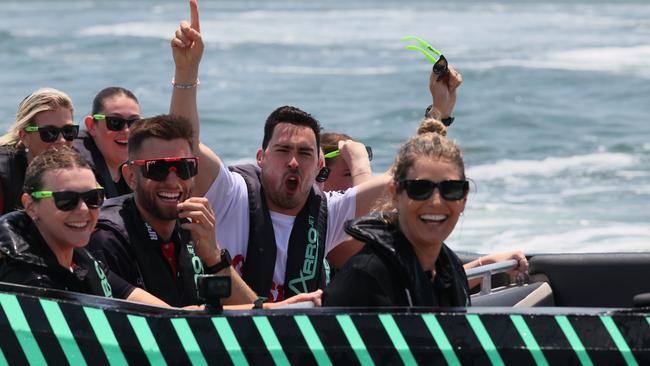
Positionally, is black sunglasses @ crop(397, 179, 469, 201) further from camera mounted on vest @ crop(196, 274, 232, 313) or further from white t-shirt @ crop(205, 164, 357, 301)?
white t-shirt @ crop(205, 164, 357, 301)

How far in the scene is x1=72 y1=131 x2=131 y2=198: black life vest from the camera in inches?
230

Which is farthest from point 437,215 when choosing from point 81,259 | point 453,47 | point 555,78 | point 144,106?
point 453,47

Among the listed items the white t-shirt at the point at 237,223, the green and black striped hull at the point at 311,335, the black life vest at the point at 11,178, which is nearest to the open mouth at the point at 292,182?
the white t-shirt at the point at 237,223

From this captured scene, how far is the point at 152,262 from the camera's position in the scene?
4.24 m

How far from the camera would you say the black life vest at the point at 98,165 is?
5.85m

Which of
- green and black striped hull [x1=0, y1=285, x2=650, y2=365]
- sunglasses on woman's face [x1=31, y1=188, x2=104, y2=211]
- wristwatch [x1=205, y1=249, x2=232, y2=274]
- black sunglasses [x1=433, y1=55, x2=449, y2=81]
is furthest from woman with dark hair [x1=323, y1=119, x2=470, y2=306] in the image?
black sunglasses [x1=433, y1=55, x2=449, y2=81]

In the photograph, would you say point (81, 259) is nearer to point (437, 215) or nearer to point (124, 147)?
point (437, 215)

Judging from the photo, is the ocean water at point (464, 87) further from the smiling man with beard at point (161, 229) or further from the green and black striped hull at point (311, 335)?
the smiling man with beard at point (161, 229)

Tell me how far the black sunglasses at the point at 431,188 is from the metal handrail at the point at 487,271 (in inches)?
38.0

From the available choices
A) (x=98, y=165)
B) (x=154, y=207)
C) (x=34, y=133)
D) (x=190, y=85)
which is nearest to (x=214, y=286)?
(x=154, y=207)

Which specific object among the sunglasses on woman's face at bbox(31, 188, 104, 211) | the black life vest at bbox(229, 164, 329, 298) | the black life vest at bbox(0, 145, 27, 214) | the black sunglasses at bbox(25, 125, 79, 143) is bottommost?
the black life vest at bbox(229, 164, 329, 298)

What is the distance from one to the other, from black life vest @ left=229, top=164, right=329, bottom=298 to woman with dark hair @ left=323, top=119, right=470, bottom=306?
87 cm

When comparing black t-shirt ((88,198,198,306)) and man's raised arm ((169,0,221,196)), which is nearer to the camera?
black t-shirt ((88,198,198,306))

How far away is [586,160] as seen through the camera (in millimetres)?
15086
